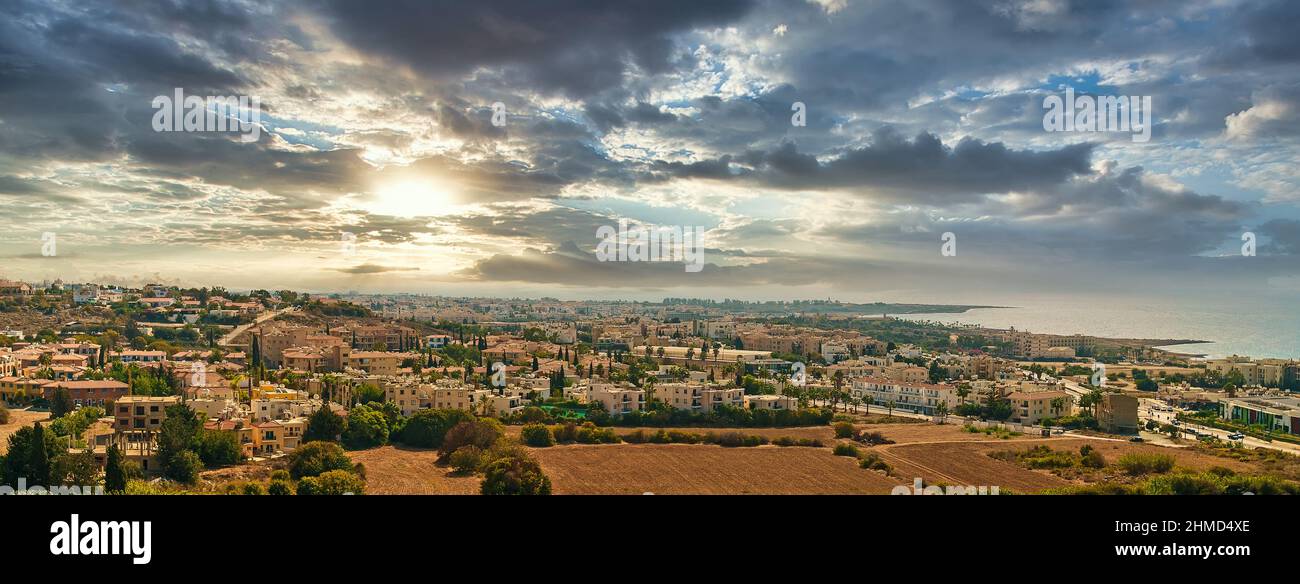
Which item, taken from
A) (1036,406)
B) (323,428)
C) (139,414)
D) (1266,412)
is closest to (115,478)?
(323,428)

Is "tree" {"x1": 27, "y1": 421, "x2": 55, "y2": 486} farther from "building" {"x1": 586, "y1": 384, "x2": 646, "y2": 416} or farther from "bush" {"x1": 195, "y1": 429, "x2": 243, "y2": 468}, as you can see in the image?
"building" {"x1": 586, "y1": 384, "x2": 646, "y2": 416}

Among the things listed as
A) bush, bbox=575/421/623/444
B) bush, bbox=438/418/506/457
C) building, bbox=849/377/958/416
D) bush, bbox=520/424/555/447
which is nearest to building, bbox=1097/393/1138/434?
building, bbox=849/377/958/416

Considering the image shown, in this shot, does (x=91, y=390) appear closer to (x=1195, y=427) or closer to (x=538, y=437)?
(x=538, y=437)

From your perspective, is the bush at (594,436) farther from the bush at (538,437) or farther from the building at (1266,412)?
the building at (1266,412)

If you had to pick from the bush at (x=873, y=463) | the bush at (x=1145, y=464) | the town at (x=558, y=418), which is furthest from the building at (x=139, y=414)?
the bush at (x=1145, y=464)

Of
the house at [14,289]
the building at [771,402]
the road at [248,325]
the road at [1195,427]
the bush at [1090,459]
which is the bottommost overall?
the road at [1195,427]

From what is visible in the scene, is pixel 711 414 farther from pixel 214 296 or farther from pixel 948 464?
pixel 214 296
